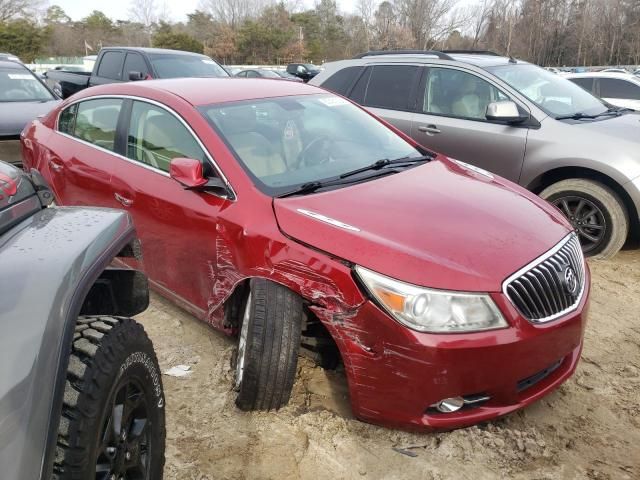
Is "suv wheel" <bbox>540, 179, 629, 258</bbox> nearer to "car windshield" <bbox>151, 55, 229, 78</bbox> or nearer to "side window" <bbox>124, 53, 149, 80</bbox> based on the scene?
"car windshield" <bbox>151, 55, 229, 78</bbox>

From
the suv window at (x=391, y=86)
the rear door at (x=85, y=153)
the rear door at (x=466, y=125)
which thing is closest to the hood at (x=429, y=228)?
the rear door at (x=85, y=153)

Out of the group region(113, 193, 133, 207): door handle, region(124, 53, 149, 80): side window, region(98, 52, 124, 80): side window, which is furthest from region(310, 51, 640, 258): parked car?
region(98, 52, 124, 80): side window

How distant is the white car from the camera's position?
32.7 feet

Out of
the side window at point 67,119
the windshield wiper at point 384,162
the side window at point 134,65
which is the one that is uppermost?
the side window at point 134,65

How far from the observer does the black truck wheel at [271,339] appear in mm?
2488

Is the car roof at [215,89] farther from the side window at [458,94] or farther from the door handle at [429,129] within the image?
the side window at [458,94]

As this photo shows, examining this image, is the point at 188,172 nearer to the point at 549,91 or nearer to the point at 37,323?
the point at 37,323

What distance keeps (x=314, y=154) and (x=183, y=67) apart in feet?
23.3

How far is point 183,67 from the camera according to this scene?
374 inches

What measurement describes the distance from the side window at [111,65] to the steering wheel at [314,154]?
7691 mm

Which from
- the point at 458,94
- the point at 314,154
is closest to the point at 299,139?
the point at 314,154

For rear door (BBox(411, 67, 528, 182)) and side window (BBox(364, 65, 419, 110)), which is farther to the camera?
side window (BBox(364, 65, 419, 110))

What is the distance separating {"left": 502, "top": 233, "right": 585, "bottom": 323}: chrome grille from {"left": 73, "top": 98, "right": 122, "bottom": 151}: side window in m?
2.76

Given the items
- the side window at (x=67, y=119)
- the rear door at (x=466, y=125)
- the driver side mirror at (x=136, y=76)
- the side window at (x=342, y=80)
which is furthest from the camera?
the driver side mirror at (x=136, y=76)
